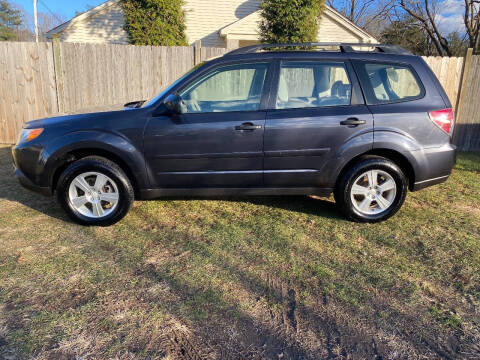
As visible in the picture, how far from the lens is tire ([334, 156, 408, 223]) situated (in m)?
3.91

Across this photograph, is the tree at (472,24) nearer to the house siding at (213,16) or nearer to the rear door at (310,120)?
the house siding at (213,16)

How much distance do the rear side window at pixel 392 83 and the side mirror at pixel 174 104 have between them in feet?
6.68

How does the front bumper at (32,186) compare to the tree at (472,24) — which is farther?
the tree at (472,24)

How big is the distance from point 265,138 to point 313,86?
796 mm

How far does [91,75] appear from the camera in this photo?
7.68 metres

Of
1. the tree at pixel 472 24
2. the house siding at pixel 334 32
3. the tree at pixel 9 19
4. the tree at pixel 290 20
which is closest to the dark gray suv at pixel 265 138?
the tree at pixel 290 20

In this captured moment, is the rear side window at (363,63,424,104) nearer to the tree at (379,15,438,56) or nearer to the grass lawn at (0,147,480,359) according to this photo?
the grass lawn at (0,147,480,359)

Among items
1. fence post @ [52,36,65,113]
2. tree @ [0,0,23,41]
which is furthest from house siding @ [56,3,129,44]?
tree @ [0,0,23,41]

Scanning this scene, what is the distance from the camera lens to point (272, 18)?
330 inches

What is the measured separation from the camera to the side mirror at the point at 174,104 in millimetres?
3701

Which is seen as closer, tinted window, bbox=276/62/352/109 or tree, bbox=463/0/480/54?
tinted window, bbox=276/62/352/109

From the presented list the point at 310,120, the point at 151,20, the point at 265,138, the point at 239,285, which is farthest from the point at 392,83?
the point at 151,20

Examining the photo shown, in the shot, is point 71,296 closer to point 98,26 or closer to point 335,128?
point 335,128

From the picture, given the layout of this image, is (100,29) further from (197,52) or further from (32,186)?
(32,186)
